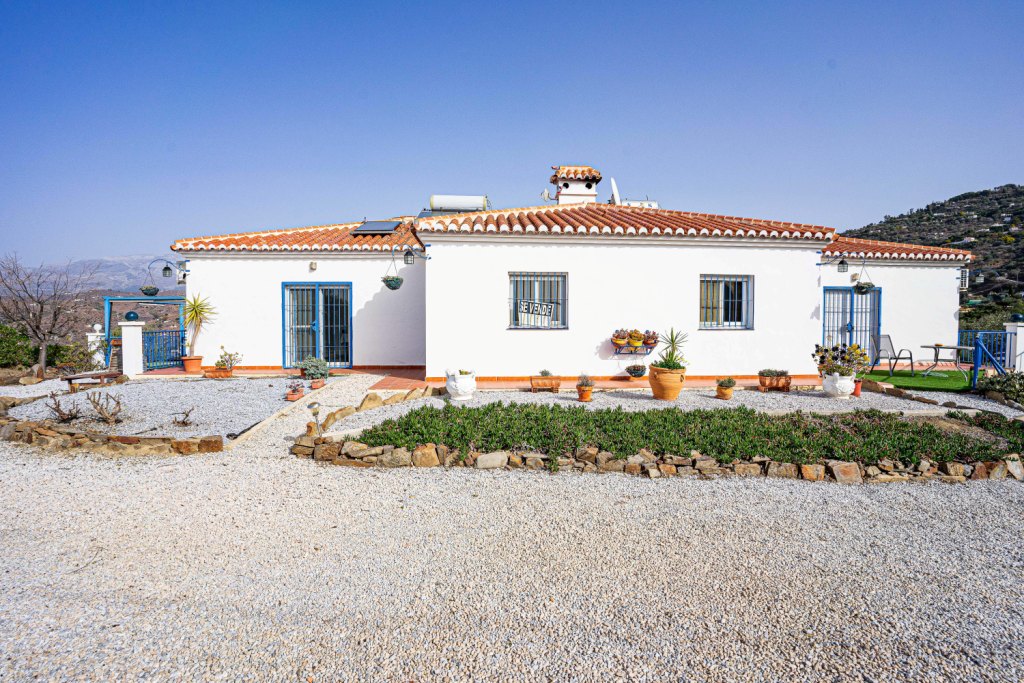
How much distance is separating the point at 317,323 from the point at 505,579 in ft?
36.5

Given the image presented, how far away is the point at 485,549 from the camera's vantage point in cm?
409

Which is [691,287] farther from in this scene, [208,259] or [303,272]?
[208,259]

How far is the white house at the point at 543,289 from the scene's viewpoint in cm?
1096

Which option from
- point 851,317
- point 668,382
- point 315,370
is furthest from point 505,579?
point 851,317

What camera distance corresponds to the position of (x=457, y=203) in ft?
55.5

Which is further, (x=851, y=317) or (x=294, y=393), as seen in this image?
(x=851, y=317)

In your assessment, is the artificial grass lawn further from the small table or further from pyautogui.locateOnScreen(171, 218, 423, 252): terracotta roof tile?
pyautogui.locateOnScreen(171, 218, 423, 252): terracotta roof tile

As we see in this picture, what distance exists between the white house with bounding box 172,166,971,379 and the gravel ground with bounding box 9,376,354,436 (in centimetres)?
233

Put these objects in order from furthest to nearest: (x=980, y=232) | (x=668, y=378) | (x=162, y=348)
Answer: (x=980, y=232), (x=162, y=348), (x=668, y=378)

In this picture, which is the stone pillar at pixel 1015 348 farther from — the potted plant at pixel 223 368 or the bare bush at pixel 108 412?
the potted plant at pixel 223 368

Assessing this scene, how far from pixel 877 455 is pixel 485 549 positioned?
472 centimetres

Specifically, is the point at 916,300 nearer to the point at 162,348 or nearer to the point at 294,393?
the point at 294,393

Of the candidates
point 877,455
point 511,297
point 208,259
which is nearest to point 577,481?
point 877,455

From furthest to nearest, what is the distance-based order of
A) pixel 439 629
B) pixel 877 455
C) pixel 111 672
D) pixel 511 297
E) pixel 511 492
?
pixel 511 297 → pixel 877 455 → pixel 511 492 → pixel 439 629 → pixel 111 672
